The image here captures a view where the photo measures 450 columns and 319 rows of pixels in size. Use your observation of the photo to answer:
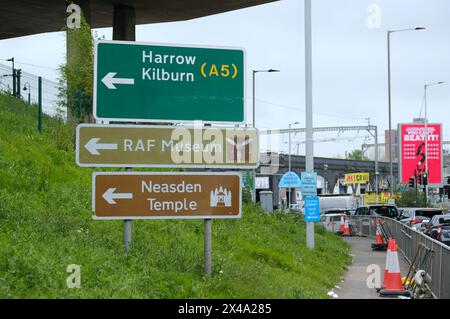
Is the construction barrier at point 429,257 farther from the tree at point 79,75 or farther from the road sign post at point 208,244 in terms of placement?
the tree at point 79,75

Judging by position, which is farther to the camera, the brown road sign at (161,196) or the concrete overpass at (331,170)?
the concrete overpass at (331,170)

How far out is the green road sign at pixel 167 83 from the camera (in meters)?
10.5

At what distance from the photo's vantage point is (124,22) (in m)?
34.0

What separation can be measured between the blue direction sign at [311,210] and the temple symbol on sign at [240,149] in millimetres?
11193

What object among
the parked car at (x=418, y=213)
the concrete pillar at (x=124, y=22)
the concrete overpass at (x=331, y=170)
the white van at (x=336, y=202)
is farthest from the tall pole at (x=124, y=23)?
the concrete overpass at (x=331, y=170)

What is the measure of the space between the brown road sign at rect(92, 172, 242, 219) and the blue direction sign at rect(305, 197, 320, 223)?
1129 cm

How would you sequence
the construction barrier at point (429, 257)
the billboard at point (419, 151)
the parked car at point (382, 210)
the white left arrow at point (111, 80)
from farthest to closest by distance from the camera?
the billboard at point (419, 151) → the parked car at point (382, 210) → the construction barrier at point (429, 257) → the white left arrow at point (111, 80)

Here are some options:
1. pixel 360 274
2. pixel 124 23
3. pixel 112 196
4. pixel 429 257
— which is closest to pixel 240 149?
pixel 112 196

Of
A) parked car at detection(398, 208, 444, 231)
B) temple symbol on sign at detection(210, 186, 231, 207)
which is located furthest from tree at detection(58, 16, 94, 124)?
parked car at detection(398, 208, 444, 231)

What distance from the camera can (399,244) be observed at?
86.3 feet

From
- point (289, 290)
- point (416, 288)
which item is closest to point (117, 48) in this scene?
point (289, 290)

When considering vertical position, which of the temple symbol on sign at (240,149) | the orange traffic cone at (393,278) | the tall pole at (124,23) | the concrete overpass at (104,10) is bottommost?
the orange traffic cone at (393,278)

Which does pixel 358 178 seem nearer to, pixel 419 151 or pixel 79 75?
pixel 419 151
